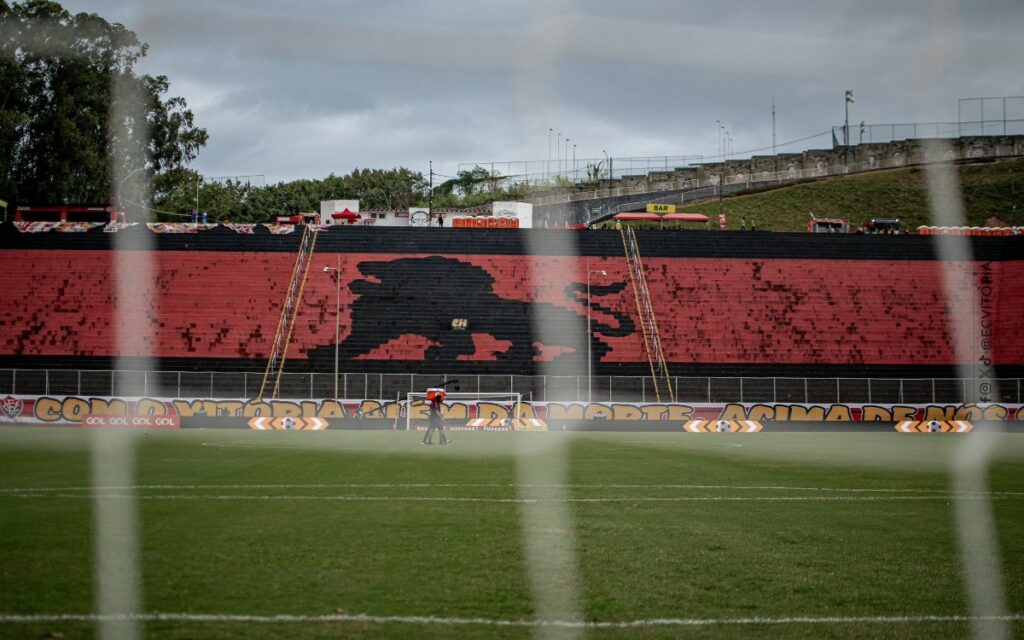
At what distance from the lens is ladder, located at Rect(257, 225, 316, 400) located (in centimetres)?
5466

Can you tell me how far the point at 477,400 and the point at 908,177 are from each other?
219 ft

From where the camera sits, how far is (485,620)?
27.1ft

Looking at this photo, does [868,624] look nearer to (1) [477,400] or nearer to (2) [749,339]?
(1) [477,400]

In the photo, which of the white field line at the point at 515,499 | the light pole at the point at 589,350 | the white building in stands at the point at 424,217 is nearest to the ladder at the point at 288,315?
the white building in stands at the point at 424,217

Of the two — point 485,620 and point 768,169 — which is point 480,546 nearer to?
Result: point 485,620

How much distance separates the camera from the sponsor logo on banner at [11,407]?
47125 mm

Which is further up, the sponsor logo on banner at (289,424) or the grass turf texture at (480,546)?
the grass turf texture at (480,546)

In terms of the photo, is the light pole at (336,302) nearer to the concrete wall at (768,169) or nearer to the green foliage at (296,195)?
the concrete wall at (768,169)

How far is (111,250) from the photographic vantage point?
6619 centimetres

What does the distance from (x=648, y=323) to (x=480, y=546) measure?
51896mm

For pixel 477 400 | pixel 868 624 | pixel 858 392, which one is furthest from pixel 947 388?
pixel 868 624

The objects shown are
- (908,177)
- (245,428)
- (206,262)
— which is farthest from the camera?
(908,177)

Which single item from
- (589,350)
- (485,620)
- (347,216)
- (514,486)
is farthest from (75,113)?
(347,216)

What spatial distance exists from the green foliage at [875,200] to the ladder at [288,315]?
44771 mm
